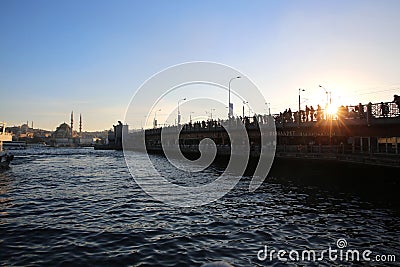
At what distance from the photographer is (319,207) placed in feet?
72.4

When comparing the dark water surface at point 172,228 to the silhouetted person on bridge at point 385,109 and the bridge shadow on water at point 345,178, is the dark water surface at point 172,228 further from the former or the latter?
the silhouetted person on bridge at point 385,109

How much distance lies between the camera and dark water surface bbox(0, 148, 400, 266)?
39.5 ft

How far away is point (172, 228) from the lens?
1585 centimetres

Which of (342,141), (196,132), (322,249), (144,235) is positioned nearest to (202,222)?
(144,235)

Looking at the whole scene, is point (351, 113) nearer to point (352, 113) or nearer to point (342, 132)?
point (352, 113)

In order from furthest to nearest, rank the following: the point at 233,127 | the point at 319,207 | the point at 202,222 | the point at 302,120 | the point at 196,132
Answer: the point at 196,132 < the point at 233,127 < the point at 302,120 < the point at 319,207 < the point at 202,222

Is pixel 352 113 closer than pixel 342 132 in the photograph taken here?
Answer: Yes

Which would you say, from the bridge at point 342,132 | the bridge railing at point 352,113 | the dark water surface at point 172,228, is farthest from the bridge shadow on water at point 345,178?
the bridge railing at point 352,113

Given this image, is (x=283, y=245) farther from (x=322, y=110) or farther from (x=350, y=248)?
(x=322, y=110)

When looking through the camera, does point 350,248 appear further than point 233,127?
No

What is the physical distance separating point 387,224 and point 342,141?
3221 centimetres

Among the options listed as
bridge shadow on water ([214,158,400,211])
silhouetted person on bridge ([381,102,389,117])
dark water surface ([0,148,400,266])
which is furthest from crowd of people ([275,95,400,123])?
dark water surface ([0,148,400,266])

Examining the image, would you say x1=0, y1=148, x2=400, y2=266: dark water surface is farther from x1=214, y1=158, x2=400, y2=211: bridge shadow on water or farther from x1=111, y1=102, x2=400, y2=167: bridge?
x1=111, y1=102, x2=400, y2=167: bridge

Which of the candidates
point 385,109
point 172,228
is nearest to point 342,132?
point 385,109
